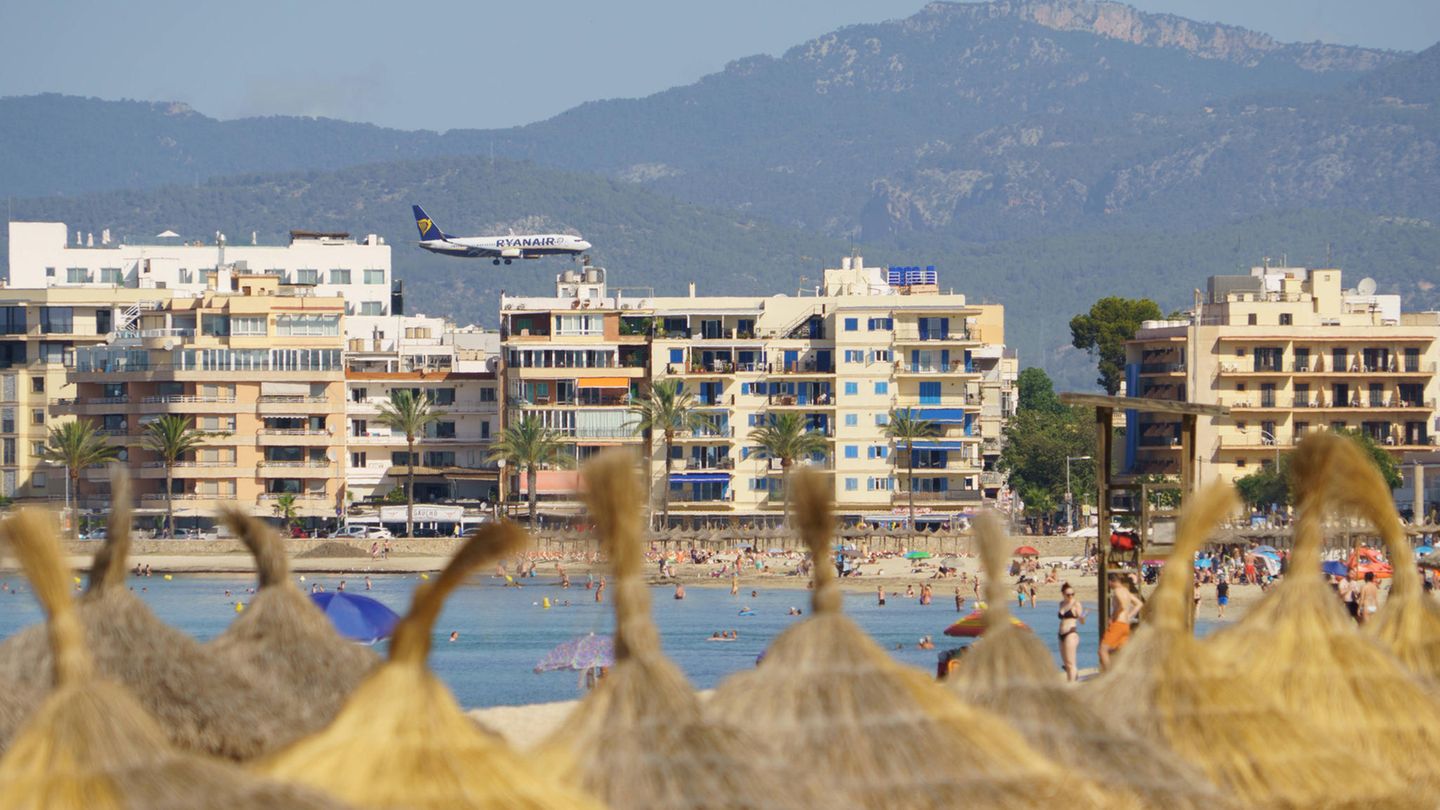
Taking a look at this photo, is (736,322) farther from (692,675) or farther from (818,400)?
(692,675)

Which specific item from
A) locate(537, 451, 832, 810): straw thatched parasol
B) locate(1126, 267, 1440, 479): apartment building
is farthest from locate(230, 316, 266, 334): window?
locate(537, 451, 832, 810): straw thatched parasol

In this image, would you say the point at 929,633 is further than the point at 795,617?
No

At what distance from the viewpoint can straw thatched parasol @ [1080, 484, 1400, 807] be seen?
1305 cm

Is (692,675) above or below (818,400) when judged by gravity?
below

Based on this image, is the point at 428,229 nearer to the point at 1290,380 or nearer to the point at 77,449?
the point at 77,449

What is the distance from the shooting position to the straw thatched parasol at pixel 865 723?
11.0 m

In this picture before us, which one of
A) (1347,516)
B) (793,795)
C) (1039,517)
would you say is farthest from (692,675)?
(1039,517)

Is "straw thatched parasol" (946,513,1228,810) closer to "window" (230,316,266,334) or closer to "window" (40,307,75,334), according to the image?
"window" (230,316,266,334)

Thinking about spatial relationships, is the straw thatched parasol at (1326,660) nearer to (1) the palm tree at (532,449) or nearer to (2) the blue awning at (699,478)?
(1) the palm tree at (532,449)

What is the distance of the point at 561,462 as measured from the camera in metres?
88.2

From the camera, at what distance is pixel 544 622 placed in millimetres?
66812

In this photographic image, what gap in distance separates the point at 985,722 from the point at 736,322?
80446 millimetres

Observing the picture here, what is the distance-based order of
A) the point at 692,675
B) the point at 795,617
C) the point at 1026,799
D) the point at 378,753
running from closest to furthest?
the point at 378,753, the point at 1026,799, the point at 692,675, the point at 795,617

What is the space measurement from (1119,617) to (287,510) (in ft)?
244
